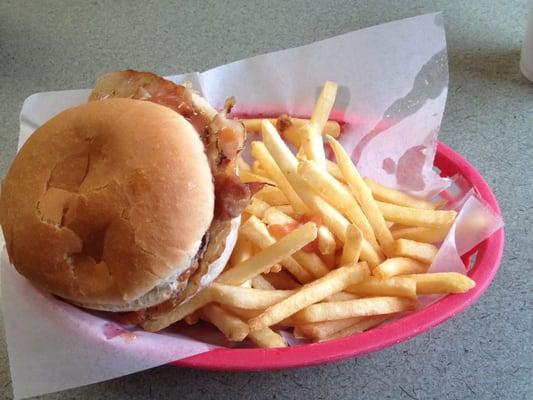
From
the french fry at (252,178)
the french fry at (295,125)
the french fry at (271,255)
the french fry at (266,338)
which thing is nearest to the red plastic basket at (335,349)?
the french fry at (266,338)

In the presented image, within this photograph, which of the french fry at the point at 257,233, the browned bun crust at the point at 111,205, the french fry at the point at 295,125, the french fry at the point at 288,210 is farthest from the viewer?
the french fry at the point at 295,125

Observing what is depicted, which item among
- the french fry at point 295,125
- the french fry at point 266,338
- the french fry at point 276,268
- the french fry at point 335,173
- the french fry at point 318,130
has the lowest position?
the french fry at point 266,338

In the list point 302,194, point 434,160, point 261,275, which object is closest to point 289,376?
point 261,275

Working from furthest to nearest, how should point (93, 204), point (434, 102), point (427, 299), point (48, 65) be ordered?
point (48, 65)
point (434, 102)
point (427, 299)
point (93, 204)

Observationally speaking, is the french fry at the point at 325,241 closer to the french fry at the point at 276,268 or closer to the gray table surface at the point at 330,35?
the french fry at the point at 276,268

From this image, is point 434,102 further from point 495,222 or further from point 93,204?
point 93,204

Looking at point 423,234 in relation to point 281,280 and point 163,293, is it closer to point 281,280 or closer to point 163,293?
point 281,280

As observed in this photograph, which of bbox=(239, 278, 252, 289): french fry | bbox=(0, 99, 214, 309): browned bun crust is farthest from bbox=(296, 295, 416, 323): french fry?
bbox=(0, 99, 214, 309): browned bun crust
